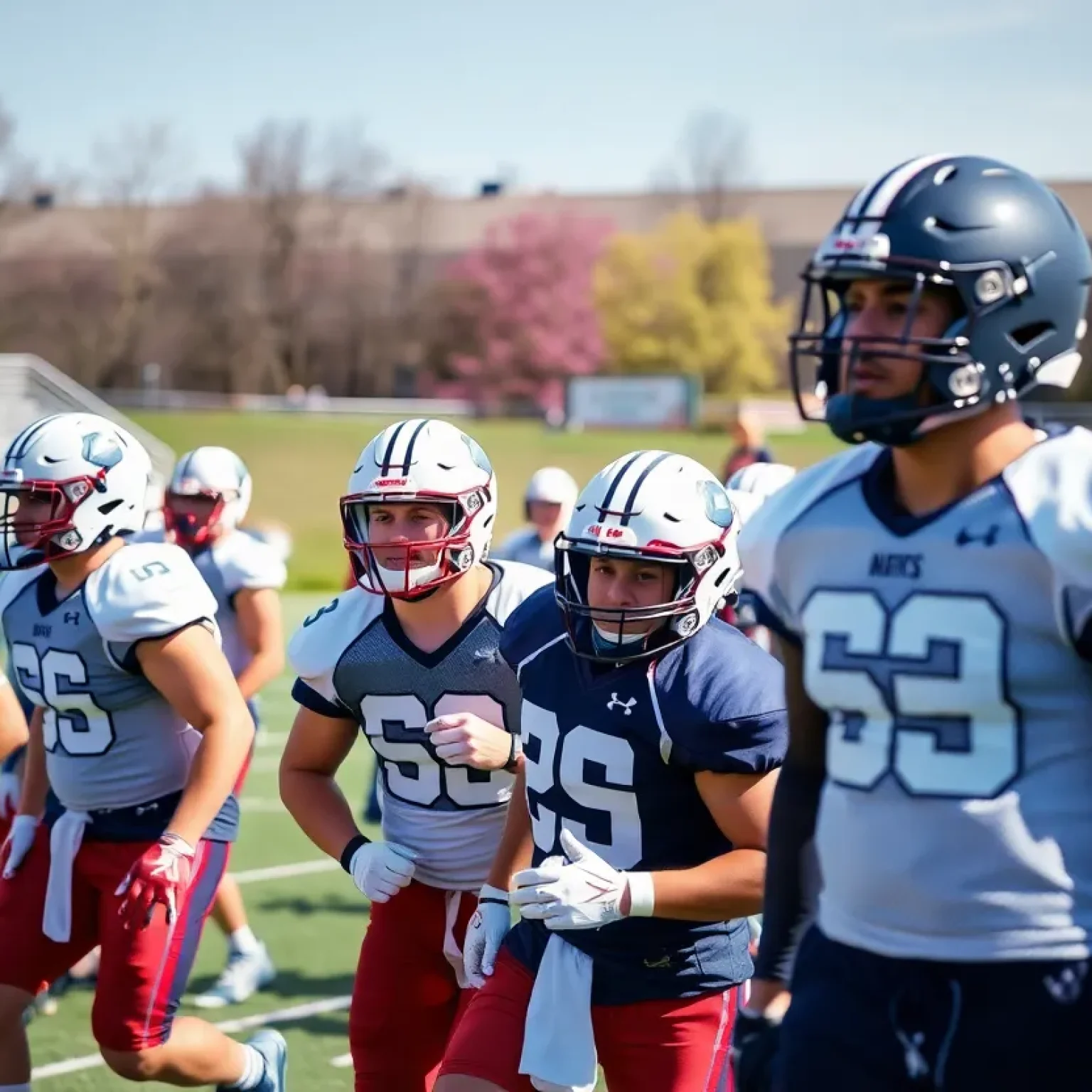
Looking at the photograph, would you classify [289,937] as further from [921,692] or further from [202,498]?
[921,692]

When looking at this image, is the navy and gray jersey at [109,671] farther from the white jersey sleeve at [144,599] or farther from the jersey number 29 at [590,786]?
the jersey number 29 at [590,786]

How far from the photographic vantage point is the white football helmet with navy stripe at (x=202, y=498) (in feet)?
22.8

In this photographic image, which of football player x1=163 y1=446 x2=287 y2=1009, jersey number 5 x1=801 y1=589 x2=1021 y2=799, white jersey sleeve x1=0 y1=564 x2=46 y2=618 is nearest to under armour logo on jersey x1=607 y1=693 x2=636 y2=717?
jersey number 5 x1=801 y1=589 x2=1021 y2=799

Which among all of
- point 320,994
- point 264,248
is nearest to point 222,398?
point 264,248

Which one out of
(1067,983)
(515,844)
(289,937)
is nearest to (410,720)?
(515,844)

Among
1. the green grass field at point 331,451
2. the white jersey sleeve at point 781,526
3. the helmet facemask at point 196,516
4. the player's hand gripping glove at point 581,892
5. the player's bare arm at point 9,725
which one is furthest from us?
the green grass field at point 331,451

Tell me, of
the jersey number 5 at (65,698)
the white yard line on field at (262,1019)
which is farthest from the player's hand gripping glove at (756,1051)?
the white yard line on field at (262,1019)

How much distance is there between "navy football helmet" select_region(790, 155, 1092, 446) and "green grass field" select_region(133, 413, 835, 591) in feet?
74.8

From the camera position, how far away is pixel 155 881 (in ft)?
13.5

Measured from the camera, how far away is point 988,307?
253 centimetres

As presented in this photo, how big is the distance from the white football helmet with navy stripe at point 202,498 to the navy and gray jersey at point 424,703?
2.93 meters

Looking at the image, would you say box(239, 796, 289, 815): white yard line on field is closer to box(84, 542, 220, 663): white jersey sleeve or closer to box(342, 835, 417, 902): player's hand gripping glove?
box(84, 542, 220, 663): white jersey sleeve

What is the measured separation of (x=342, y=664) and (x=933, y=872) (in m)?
1.83

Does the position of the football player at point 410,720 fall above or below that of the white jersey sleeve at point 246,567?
below
